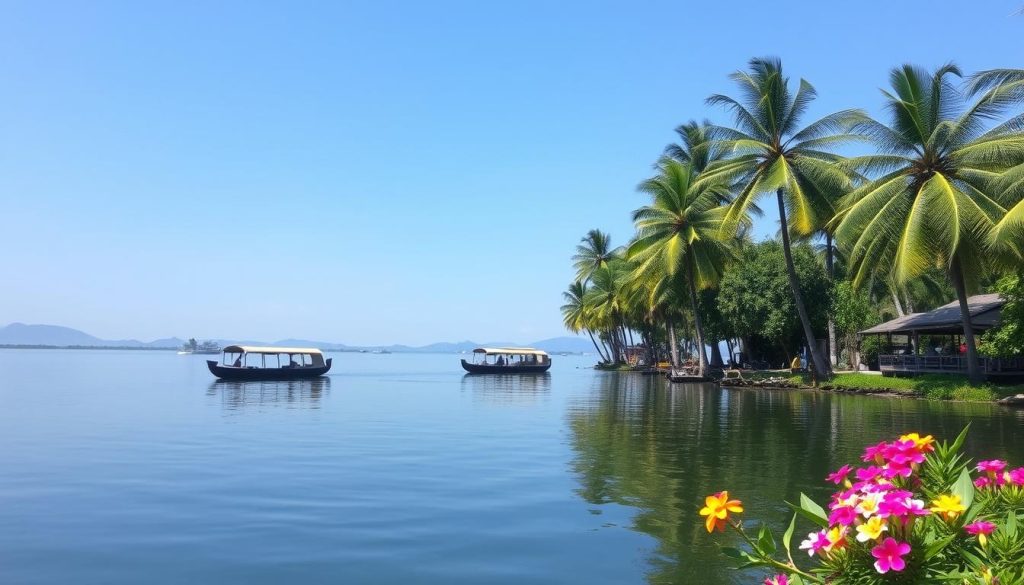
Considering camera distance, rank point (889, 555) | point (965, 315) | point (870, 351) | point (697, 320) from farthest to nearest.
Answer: point (870, 351), point (697, 320), point (965, 315), point (889, 555)

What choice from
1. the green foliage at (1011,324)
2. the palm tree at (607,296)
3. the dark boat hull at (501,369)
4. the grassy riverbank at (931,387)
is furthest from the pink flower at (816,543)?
the dark boat hull at (501,369)

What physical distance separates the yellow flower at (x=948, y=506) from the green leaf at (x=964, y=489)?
5cm

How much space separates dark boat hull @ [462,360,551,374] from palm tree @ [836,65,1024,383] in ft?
119

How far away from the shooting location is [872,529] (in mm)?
2742

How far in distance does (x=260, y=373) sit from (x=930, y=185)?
39.3 metres

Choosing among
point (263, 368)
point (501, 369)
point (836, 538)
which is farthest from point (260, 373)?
point (836, 538)

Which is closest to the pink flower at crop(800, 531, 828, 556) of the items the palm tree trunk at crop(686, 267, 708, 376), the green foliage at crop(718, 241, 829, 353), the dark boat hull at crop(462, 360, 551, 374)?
the green foliage at crop(718, 241, 829, 353)

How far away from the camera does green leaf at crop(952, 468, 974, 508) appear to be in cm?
299

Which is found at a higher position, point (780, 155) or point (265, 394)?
point (780, 155)

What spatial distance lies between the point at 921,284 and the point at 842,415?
38762 millimetres

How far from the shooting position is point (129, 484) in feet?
40.6

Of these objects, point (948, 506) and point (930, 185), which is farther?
point (930, 185)

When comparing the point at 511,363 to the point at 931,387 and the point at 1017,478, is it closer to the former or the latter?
the point at 931,387

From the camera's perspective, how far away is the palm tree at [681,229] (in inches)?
1544
